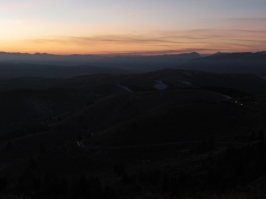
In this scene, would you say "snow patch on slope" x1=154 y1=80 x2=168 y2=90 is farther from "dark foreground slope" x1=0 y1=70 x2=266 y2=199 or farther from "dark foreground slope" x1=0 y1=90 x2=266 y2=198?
"dark foreground slope" x1=0 y1=90 x2=266 y2=198

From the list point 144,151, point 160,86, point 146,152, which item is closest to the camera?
point 146,152

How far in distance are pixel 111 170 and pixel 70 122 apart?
1319 inches

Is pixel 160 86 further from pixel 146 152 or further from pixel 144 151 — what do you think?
pixel 146 152

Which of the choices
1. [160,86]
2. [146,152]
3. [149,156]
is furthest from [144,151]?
[160,86]

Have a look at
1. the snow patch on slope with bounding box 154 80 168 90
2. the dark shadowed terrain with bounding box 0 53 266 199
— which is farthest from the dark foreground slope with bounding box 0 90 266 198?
the snow patch on slope with bounding box 154 80 168 90

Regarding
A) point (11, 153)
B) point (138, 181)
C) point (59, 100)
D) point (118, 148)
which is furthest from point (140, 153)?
point (59, 100)

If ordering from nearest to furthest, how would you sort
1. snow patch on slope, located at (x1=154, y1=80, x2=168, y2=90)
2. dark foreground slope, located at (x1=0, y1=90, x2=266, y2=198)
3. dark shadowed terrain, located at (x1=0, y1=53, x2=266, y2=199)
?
dark shadowed terrain, located at (x1=0, y1=53, x2=266, y2=199), dark foreground slope, located at (x1=0, y1=90, x2=266, y2=198), snow patch on slope, located at (x1=154, y1=80, x2=168, y2=90)

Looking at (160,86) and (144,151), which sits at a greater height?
(160,86)

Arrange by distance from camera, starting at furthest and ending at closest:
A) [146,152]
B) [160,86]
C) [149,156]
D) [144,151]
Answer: [160,86] → [144,151] → [146,152] → [149,156]

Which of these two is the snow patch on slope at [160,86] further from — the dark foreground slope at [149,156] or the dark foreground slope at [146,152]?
the dark foreground slope at [149,156]

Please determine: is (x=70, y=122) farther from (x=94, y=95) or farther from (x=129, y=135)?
(x=94, y=95)

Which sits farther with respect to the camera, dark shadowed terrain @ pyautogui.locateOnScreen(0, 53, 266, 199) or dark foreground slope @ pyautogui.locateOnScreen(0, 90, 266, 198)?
dark foreground slope @ pyautogui.locateOnScreen(0, 90, 266, 198)

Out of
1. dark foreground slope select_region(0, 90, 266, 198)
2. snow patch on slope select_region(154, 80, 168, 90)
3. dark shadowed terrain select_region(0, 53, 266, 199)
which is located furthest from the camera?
snow patch on slope select_region(154, 80, 168, 90)

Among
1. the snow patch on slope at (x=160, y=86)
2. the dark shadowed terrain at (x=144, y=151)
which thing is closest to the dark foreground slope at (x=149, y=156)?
the dark shadowed terrain at (x=144, y=151)
